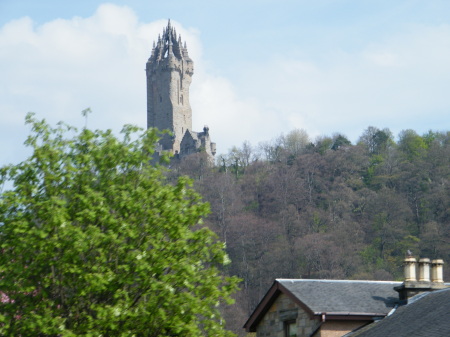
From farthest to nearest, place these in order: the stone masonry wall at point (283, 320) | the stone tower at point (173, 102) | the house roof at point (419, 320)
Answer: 1. the stone tower at point (173, 102)
2. the stone masonry wall at point (283, 320)
3. the house roof at point (419, 320)

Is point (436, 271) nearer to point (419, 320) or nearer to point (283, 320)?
point (419, 320)

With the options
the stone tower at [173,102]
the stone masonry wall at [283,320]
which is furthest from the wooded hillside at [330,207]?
the stone masonry wall at [283,320]

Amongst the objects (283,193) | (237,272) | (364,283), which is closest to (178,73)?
(283,193)

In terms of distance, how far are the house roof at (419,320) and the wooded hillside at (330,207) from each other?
69705mm

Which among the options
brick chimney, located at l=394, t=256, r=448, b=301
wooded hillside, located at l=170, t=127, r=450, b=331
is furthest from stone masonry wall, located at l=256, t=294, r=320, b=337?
wooded hillside, located at l=170, t=127, r=450, b=331

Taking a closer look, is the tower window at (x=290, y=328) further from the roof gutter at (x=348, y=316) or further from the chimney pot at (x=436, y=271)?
the chimney pot at (x=436, y=271)

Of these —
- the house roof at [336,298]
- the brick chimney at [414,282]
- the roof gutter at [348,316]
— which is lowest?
the roof gutter at [348,316]

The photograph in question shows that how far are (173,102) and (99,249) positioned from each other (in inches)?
5835

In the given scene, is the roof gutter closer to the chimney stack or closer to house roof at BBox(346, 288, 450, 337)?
Result: house roof at BBox(346, 288, 450, 337)

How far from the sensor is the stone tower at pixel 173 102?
16750cm

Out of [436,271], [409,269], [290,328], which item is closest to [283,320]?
[290,328]

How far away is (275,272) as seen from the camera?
368 feet

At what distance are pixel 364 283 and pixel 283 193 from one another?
10464cm

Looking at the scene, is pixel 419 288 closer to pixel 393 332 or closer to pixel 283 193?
pixel 393 332
